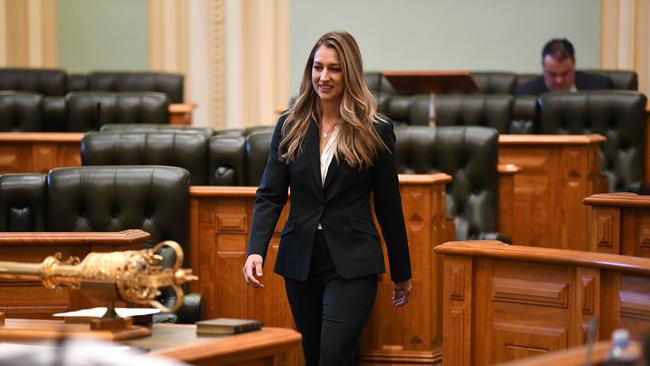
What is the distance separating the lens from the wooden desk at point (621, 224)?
4.09m

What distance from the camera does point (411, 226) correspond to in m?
4.50

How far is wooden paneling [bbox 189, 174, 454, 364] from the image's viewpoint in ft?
14.6

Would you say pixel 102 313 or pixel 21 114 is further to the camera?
pixel 21 114

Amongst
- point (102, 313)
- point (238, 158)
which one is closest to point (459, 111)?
point (238, 158)

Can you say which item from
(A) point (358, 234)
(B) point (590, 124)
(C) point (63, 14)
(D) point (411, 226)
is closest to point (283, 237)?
(A) point (358, 234)

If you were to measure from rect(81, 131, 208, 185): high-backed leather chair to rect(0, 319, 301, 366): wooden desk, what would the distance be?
218cm

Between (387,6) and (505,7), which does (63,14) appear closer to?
(387,6)

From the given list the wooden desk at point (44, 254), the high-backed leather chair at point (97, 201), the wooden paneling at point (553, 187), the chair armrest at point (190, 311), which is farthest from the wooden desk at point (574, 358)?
the wooden paneling at point (553, 187)

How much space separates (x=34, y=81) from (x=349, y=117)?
480 centimetres

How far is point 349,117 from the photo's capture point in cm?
338

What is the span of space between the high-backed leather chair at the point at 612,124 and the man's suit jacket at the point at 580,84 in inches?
34.5

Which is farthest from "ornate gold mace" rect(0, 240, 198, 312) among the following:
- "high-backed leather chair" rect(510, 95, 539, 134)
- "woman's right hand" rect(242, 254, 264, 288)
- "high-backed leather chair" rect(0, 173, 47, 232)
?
"high-backed leather chair" rect(510, 95, 539, 134)

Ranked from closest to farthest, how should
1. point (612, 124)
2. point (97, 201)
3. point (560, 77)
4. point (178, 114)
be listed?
point (97, 201) < point (612, 124) < point (178, 114) < point (560, 77)

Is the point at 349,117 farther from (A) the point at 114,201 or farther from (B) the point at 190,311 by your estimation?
(A) the point at 114,201
